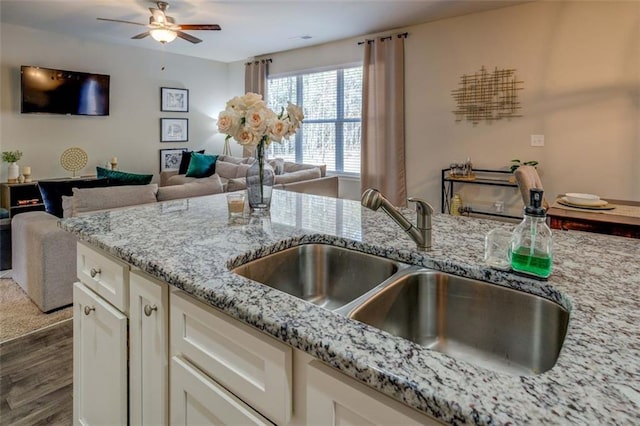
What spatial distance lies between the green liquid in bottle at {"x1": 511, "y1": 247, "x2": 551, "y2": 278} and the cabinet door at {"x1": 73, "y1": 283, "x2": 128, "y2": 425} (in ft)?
3.78

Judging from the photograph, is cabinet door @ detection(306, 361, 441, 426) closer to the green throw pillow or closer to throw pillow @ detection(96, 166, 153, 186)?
throw pillow @ detection(96, 166, 153, 186)

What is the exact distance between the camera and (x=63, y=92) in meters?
5.23

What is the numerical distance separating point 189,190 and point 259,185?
173 centimetres

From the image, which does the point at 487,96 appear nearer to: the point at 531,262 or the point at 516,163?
the point at 516,163

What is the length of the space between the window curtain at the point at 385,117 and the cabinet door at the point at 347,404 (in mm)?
4580

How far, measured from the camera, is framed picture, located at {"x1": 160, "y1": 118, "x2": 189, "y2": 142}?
6.51m

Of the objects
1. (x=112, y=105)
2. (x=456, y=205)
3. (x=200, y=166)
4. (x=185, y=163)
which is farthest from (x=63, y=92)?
(x=456, y=205)

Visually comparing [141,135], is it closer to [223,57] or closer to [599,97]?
[223,57]

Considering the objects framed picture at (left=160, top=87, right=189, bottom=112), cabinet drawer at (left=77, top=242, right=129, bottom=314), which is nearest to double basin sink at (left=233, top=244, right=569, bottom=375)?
cabinet drawer at (left=77, top=242, right=129, bottom=314)

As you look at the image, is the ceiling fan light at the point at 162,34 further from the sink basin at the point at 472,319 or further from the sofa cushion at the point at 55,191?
the sink basin at the point at 472,319

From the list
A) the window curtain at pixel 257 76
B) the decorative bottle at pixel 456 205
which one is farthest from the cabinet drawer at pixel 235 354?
the window curtain at pixel 257 76

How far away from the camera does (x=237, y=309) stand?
80 centimetres

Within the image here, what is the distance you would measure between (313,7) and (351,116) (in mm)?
1819

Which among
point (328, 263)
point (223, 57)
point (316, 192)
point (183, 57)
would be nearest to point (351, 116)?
point (316, 192)
